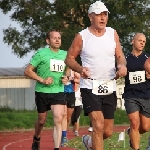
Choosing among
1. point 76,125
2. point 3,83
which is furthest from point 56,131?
point 3,83

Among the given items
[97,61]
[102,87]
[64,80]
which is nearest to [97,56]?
[97,61]

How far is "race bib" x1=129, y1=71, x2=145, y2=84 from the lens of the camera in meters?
12.9

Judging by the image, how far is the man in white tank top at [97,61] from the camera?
10484 millimetres

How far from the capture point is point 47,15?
52.8m

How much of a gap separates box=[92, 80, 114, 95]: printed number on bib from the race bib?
2.26m

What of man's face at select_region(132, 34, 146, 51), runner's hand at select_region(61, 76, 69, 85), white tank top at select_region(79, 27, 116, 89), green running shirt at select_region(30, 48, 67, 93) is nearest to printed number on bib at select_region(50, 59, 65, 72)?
green running shirt at select_region(30, 48, 67, 93)

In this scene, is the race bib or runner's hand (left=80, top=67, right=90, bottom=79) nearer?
runner's hand (left=80, top=67, right=90, bottom=79)

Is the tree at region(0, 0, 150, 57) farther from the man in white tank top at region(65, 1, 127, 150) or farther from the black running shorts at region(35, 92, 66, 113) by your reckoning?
the man in white tank top at region(65, 1, 127, 150)

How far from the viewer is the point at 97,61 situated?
10.5 meters

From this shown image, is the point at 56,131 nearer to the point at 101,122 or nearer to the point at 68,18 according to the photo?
the point at 101,122

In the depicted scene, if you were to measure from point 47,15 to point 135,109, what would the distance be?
4025cm

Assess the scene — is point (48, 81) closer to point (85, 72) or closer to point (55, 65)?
point (55, 65)

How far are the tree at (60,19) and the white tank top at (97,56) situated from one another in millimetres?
40175

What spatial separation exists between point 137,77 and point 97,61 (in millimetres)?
2445
